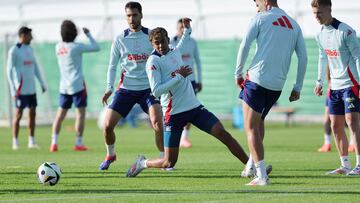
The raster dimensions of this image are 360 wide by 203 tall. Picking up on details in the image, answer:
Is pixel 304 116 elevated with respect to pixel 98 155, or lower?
lower

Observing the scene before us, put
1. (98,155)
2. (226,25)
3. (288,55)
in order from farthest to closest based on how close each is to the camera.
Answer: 1. (226,25)
2. (98,155)
3. (288,55)

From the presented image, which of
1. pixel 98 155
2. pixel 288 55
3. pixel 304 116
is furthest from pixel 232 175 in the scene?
pixel 304 116

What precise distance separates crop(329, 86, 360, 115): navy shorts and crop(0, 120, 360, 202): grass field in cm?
98

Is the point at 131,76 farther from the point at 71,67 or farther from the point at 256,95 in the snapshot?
the point at 71,67

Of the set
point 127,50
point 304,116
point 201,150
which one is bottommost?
point 304,116

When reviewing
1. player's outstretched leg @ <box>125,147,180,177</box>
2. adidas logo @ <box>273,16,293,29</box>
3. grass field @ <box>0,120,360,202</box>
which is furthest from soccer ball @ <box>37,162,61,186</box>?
adidas logo @ <box>273,16,293,29</box>

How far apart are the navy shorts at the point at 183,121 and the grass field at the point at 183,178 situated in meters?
0.59

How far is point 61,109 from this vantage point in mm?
22719

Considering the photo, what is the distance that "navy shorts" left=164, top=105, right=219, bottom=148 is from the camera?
566 inches

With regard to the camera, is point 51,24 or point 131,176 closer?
point 131,176

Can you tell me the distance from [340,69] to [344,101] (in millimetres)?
464

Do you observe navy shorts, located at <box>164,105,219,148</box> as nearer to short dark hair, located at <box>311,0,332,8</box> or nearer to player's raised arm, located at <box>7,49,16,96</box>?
short dark hair, located at <box>311,0,332,8</box>

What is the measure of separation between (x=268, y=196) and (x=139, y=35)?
4949 millimetres

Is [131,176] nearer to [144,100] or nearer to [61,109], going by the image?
[144,100]
